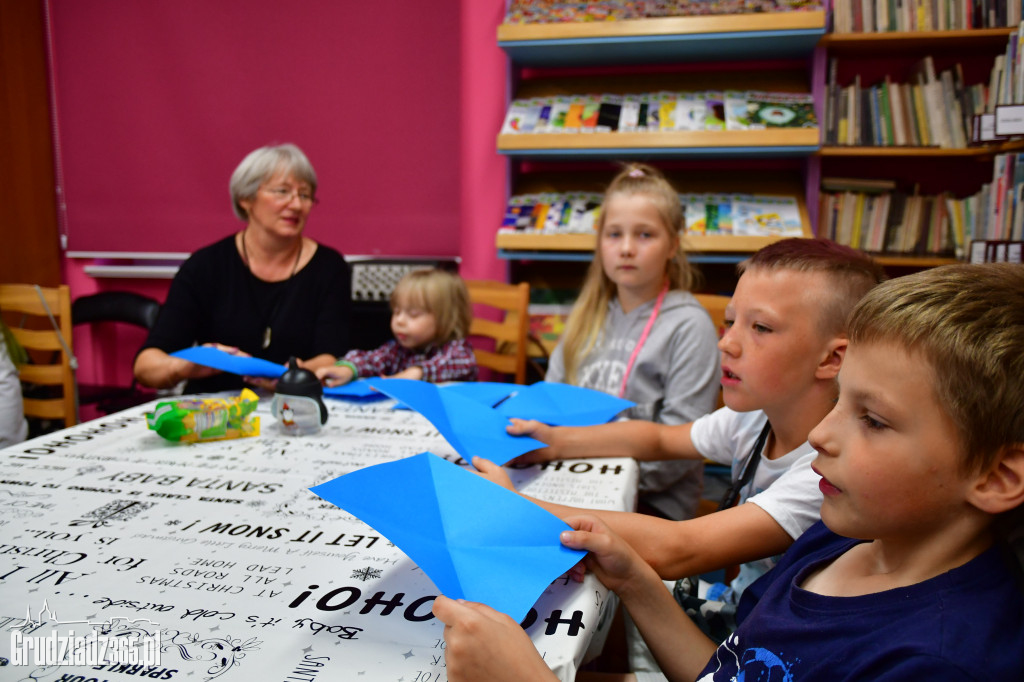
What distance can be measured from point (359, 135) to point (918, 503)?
3229 millimetres

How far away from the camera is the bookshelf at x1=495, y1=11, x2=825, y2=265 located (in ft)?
8.49

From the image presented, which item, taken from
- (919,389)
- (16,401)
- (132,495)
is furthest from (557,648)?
(16,401)

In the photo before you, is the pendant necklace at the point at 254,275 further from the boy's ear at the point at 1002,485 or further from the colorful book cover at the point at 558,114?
the boy's ear at the point at 1002,485

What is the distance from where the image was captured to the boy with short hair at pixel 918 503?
0.52 m

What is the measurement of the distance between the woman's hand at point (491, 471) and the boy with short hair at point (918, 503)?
36 centimetres

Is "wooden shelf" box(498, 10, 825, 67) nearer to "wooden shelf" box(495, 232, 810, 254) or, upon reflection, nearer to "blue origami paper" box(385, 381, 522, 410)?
"wooden shelf" box(495, 232, 810, 254)

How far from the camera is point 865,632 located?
0.57 meters

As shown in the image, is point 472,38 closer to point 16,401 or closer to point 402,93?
point 402,93

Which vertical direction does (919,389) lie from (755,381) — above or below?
above

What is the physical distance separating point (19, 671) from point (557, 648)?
44cm

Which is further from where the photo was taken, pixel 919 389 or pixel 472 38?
pixel 472 38

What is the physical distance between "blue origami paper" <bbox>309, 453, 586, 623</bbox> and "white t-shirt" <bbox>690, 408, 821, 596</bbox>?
0.33 metres

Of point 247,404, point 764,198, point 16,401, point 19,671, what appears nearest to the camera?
point 19,671

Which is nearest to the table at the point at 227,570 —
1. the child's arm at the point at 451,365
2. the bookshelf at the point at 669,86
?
the child's arm at the point at 451,365
